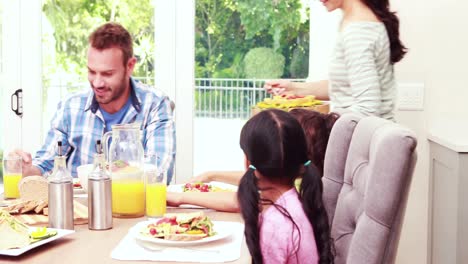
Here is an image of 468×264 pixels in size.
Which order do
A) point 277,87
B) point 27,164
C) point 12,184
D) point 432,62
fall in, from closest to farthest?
point 12,184, point 27,164, point 277,87, point 432,62

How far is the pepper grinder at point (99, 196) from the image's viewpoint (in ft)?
5.70

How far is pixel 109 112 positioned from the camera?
2748 mm

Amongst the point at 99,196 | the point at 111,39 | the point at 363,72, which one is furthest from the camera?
the point at 111,39

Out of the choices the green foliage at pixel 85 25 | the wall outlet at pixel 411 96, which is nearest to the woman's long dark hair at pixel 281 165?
the wall outlet at pixel 411 96

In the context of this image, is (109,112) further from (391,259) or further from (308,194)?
(391,259)

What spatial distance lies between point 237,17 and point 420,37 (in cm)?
86

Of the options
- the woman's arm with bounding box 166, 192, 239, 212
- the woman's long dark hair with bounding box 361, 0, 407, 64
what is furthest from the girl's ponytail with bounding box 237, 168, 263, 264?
the woman's long dark hair with bounding box 361, 0, 407, 64

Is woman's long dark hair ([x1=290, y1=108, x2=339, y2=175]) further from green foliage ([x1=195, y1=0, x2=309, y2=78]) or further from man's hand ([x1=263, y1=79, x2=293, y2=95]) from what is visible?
green foliage ([x1=195, y1=0, x2=309, y2=78])

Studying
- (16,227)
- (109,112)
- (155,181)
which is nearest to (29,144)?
(109,112)

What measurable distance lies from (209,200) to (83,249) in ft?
1.73

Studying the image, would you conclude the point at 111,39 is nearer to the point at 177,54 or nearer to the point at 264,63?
the point at 177,54

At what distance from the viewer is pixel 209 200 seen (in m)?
2.04

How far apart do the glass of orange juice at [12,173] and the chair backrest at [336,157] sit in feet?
3.06

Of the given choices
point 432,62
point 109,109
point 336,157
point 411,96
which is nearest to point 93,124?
point 109,109
